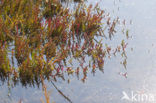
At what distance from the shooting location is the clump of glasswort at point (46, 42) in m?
4.29

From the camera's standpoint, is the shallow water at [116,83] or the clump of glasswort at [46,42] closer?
the shallow water at [116,83]

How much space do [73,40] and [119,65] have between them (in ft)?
3.38

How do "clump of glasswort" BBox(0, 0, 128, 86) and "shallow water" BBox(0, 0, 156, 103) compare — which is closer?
"shallow water" BBox(0, 0, 156, 103)

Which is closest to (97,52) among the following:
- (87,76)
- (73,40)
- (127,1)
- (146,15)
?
(73,40)

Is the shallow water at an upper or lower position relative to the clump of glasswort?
lower

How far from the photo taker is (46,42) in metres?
5.16

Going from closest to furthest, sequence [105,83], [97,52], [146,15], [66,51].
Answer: [105,83]
[66,51]
[97,52]
[146,15]

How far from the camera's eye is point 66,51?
5.12 m

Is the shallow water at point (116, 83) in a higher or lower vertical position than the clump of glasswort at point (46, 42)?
lower

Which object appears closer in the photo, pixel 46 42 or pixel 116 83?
pixel 116 83

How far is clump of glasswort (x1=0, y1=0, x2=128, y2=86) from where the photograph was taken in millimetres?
4293

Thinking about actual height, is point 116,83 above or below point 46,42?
below

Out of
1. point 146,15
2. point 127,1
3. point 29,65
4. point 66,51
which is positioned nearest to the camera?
point 29,65

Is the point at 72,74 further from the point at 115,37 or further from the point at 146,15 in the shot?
the point at 146,15
